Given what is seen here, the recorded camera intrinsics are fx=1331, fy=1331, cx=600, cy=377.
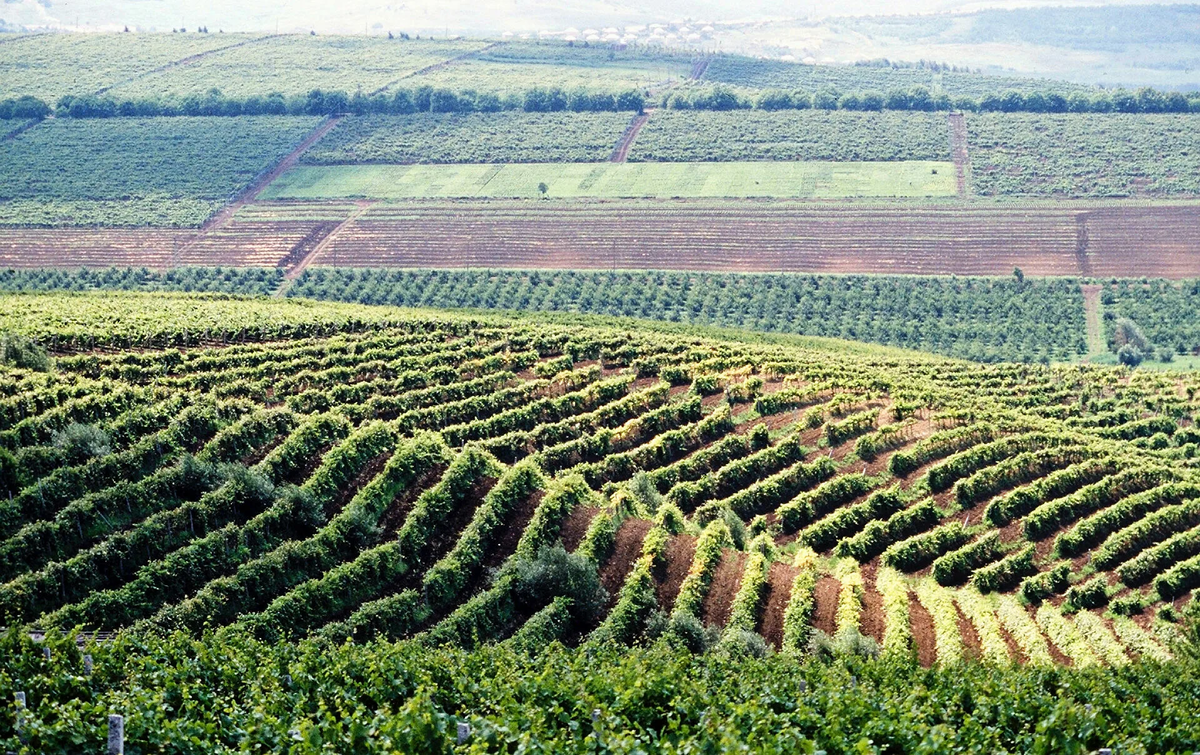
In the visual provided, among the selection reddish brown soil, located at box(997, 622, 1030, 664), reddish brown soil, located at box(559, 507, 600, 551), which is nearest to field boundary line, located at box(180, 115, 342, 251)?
reddish brown soil, located at box(559, 507, 600, 551)

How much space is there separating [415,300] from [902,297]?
42955mm

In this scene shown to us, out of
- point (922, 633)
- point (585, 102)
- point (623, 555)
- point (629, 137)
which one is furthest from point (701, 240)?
point (922, 633)

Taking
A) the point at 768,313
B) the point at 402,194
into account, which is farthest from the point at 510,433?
the point at 402,194

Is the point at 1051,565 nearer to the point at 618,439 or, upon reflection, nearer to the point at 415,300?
the point at 618,439

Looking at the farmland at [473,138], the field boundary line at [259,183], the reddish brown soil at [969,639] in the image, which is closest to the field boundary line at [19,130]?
the field boundary line at [259,183]

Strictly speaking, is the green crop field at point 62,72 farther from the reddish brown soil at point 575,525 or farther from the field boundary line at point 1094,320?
the reddish brown soil at point 575,525

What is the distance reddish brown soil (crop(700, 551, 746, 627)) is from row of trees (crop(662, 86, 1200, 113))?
13655 cm

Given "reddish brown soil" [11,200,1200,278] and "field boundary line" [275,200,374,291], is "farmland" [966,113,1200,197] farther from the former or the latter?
"field boundary line" [275,200,374,291]

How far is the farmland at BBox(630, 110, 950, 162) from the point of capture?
511 feet

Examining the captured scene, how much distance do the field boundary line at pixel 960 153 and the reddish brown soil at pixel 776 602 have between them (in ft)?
337

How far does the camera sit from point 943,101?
574ft

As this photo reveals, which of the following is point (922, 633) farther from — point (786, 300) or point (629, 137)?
point (629, 137)

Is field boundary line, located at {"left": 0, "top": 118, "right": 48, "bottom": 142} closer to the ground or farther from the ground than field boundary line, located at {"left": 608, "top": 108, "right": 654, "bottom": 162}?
farther from the ground

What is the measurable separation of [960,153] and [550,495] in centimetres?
12033
